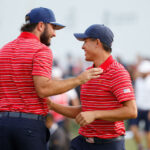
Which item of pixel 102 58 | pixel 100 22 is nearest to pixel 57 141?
pixel 102 58

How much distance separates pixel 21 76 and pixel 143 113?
6012 millimetres

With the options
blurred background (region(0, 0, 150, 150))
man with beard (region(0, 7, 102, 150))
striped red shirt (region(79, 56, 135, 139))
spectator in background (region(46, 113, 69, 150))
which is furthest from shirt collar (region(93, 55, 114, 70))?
blurred background (region(0, 0, 150, 150))

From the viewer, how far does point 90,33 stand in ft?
13.1

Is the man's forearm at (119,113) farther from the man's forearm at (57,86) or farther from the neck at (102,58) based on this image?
the neck at (102,58)

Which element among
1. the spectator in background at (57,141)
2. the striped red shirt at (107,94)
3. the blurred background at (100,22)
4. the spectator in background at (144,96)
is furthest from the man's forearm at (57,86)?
the blurred background at (100,22)

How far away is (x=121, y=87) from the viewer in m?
3.65

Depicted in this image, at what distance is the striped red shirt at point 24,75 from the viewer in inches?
141

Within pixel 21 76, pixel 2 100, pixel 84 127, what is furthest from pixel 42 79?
pixel 84 127

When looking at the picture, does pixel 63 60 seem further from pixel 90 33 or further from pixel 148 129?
pixel 90 33

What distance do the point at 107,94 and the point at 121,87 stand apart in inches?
7.1

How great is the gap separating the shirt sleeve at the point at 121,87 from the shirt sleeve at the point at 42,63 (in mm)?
610

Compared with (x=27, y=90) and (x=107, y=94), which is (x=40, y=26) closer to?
(x=27, y=90)

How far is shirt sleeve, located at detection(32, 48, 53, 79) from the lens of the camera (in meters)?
3.53

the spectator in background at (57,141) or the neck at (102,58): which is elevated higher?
the neck at (102,58)
